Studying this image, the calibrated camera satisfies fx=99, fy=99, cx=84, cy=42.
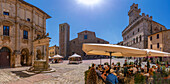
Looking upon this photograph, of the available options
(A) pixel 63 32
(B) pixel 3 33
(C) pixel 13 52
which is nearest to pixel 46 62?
(C) pixel 13 52

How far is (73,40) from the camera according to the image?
46.1m

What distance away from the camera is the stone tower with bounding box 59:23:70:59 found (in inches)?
1729

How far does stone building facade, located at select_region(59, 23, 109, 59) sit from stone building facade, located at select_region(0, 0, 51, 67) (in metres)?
26.5

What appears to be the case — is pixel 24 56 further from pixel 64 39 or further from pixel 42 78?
pixel 64 39

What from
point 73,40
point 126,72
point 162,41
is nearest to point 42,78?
point 126,72

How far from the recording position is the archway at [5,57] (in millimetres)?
14508

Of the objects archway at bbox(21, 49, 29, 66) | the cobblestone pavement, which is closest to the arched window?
archway at bbox(21, 49, 29, 66)

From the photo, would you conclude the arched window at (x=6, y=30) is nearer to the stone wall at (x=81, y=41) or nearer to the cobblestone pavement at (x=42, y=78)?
the cobblestone pavement at (x=42, y=78)

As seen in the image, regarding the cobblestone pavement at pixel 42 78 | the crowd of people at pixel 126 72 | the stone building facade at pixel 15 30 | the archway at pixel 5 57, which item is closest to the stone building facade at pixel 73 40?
the stone building facade at pixel 15 30

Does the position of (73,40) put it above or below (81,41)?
above

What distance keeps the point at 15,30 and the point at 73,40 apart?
103 feet

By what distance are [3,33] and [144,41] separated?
104ft

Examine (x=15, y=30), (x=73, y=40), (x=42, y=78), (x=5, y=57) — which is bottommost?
(x=42, y=78)

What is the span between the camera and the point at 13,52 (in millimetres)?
14875
